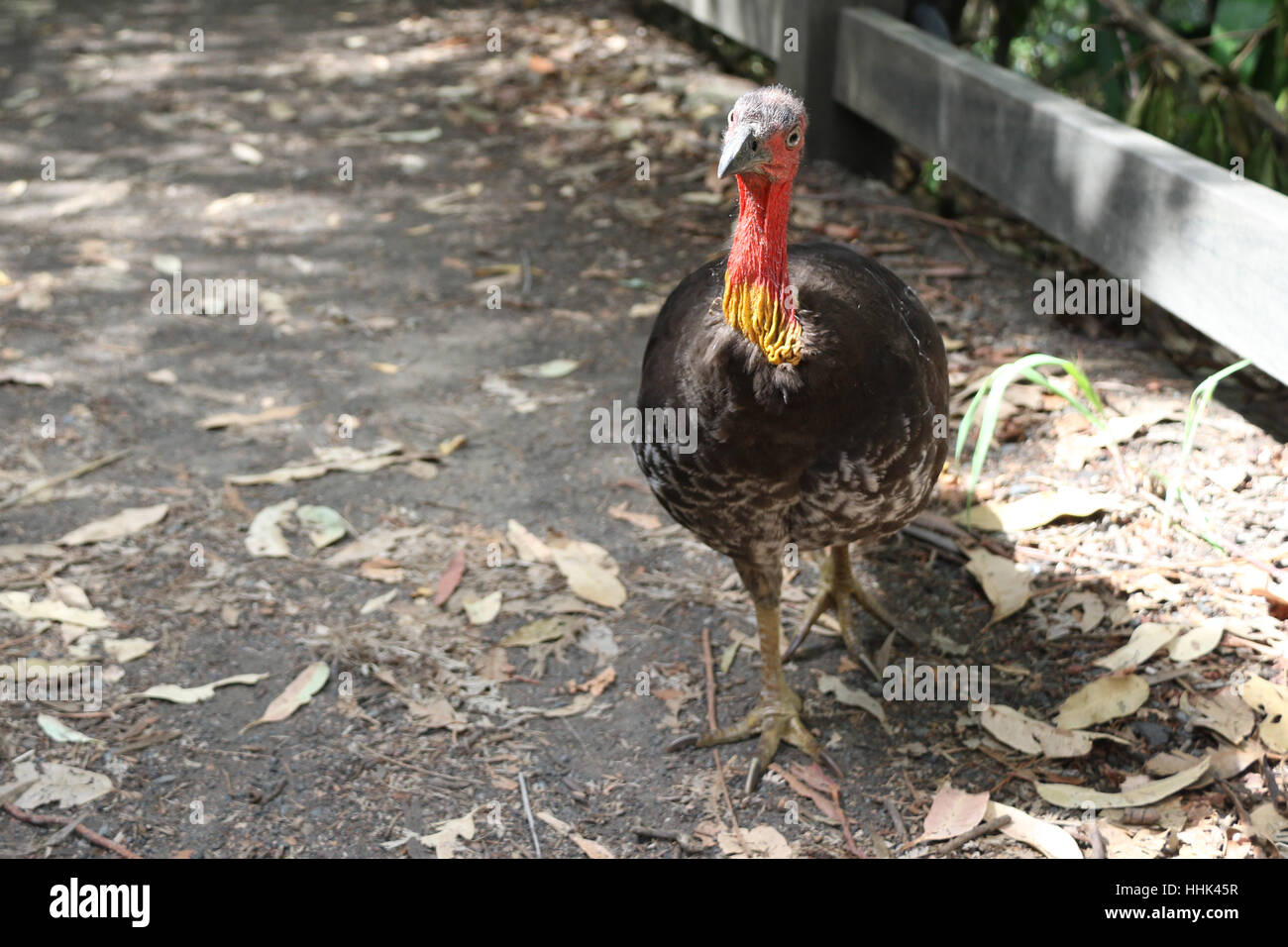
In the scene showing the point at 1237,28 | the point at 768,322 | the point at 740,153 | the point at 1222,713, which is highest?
the point at 740,153

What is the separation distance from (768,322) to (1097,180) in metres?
2.18

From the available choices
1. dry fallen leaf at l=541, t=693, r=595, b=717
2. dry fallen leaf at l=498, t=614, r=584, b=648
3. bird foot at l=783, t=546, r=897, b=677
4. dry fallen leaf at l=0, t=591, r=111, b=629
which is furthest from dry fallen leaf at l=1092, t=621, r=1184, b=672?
dry fallen leaf at l=0, t=591, r=111, b=629

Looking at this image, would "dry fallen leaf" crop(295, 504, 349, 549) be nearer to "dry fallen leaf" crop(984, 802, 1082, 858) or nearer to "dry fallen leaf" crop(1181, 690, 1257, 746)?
"dry fallen leaf" crop(984, 802, 1082, 858)

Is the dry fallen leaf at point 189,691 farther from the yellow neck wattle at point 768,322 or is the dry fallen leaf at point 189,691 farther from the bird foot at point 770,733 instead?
the yellow neck wattle at point 768,322

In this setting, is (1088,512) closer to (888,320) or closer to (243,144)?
(888,320)

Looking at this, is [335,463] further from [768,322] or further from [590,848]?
[768,322]

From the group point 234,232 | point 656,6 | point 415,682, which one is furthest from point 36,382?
point 656,6

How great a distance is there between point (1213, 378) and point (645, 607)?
1.89m

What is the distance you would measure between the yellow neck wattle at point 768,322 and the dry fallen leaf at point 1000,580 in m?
1.25

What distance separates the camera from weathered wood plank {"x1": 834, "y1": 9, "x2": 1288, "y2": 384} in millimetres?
3750

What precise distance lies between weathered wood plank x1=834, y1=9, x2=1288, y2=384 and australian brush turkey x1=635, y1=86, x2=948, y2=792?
1146mm

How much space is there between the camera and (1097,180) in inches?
175

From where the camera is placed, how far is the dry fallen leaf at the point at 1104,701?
3305 mm

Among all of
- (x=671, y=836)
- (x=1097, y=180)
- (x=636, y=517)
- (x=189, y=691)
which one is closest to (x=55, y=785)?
(x=189, y=691)
